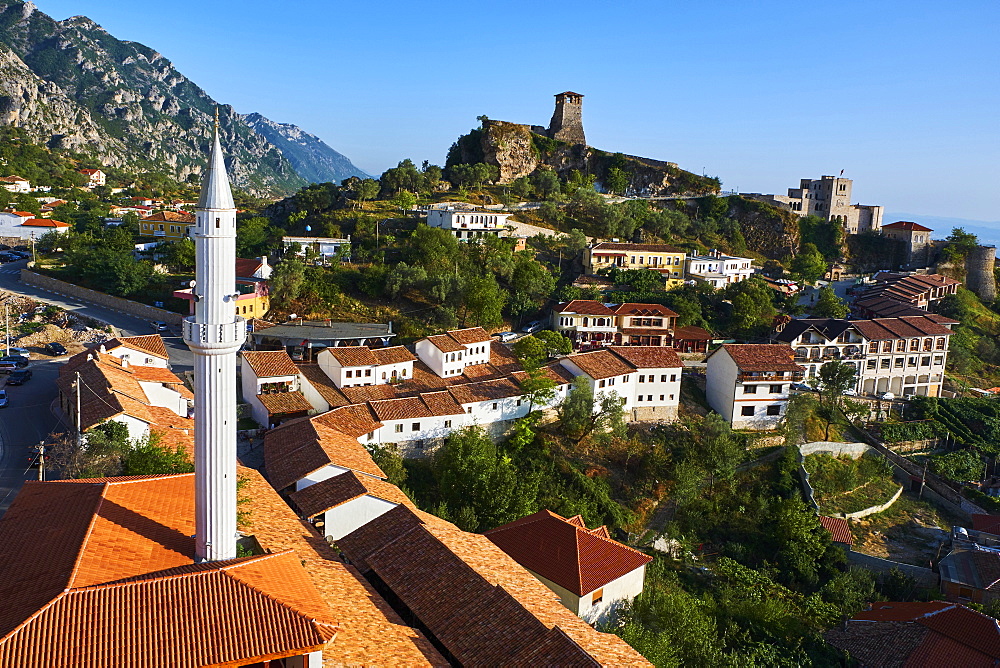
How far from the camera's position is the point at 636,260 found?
61312 mm

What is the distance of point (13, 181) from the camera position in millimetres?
89688

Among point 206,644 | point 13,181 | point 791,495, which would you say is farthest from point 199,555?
point 13,181

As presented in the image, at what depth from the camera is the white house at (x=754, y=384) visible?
40594mm

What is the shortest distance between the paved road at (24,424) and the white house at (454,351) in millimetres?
18362

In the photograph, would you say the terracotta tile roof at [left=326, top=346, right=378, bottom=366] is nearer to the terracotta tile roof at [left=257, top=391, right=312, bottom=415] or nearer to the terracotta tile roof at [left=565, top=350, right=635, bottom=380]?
the terracotta tile roof at [left=257, top=391, right=312, bottom=415]

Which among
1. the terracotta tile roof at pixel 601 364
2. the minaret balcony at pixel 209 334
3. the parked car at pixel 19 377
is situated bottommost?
the parked car at pixel 19 377

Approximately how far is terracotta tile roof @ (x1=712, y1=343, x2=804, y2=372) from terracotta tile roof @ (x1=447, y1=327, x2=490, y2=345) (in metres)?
14.7

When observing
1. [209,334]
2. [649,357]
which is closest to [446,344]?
[649,357]

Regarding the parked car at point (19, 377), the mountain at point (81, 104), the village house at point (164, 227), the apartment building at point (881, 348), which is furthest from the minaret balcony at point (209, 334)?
the mountain at point (81, 104)

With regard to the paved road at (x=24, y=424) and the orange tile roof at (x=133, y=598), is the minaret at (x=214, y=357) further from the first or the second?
the paved road at (x=24, y=424)

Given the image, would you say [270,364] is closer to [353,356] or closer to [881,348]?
[353,356]

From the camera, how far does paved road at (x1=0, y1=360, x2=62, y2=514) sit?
23.7 meters

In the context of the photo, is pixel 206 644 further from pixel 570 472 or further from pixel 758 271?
pixel 758 271

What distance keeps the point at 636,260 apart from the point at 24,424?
4699 cm
